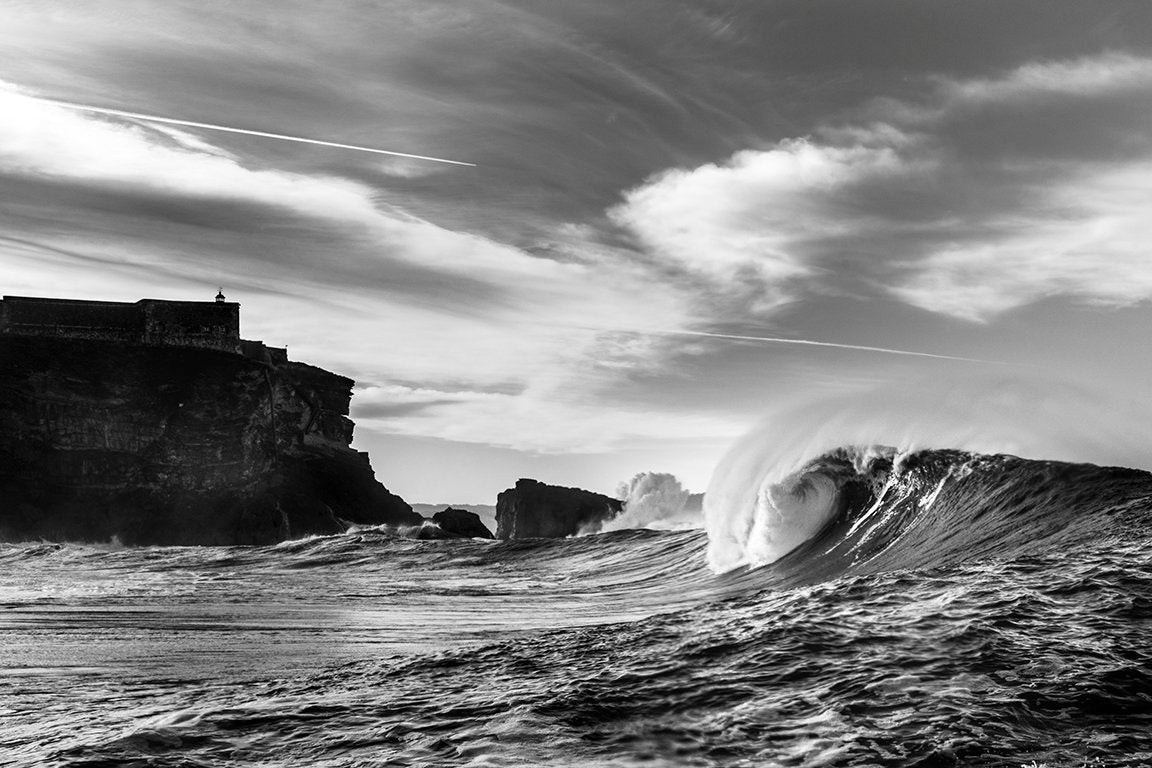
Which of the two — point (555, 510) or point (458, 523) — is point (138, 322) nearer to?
point (458, 523)

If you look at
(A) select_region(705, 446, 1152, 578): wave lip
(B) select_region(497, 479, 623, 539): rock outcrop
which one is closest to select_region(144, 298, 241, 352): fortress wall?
(B) select_region(497, 479, 623, 539): rock outcrop

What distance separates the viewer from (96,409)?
60844 mm

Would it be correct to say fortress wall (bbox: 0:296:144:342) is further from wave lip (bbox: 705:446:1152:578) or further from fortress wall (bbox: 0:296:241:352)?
wave lip (bbox: 705:446:1152:578)

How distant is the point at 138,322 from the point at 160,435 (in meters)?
9.39

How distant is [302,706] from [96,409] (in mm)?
62544

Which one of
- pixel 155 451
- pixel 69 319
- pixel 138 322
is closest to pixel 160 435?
pixel 155 451

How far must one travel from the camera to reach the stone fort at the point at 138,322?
64750 millimetres

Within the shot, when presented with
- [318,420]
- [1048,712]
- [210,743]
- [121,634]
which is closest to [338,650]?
[121,634]

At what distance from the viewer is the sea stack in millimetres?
58562

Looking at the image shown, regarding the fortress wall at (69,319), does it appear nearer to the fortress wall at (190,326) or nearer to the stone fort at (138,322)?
the stone fort at (138,322)

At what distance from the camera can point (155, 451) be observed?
2418 inches

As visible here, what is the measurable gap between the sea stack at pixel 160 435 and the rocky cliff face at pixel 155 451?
8 centimetres

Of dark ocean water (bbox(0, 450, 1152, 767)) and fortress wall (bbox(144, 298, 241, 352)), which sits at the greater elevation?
fortress wall (bbox(144, 298, 241, 352))

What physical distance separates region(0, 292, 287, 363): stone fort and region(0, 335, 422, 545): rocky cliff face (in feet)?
3.47
